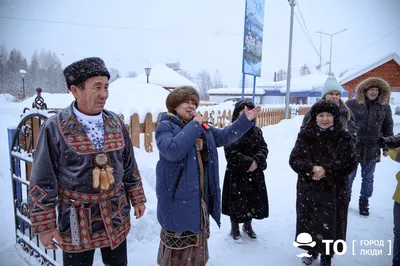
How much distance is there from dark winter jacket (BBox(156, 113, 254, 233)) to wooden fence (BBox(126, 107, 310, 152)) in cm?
45

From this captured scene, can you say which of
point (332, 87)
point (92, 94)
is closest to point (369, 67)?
point (332, 87)

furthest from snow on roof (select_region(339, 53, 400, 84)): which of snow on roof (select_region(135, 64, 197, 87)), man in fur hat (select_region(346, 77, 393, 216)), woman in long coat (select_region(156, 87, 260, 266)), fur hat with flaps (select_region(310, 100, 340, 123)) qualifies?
snow on roof (select_region(135, 64, 197, 87))

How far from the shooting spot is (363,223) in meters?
3.83

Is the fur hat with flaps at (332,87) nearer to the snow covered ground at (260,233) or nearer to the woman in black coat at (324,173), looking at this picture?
the woman in black coat at (324,173)

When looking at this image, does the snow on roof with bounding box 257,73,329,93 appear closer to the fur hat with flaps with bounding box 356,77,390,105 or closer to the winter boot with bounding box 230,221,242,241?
the fur hat with flaps with bounding box 356,77,390,105

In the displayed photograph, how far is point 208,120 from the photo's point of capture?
8391 mm

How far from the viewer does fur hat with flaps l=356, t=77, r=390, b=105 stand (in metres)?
3.97

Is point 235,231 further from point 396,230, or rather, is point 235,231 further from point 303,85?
point 303,85

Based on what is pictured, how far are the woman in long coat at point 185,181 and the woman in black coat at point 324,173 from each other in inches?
33.2

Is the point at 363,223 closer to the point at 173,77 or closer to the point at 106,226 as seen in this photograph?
the point at 106,226

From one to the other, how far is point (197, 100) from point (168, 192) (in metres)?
0.85

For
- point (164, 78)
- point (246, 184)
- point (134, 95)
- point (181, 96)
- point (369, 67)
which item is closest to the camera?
point (181, 96)

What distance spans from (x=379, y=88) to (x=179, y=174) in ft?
12.1

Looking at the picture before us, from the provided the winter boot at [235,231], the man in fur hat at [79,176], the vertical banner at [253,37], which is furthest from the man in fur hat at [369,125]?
the man in fur hat at [79,176]
